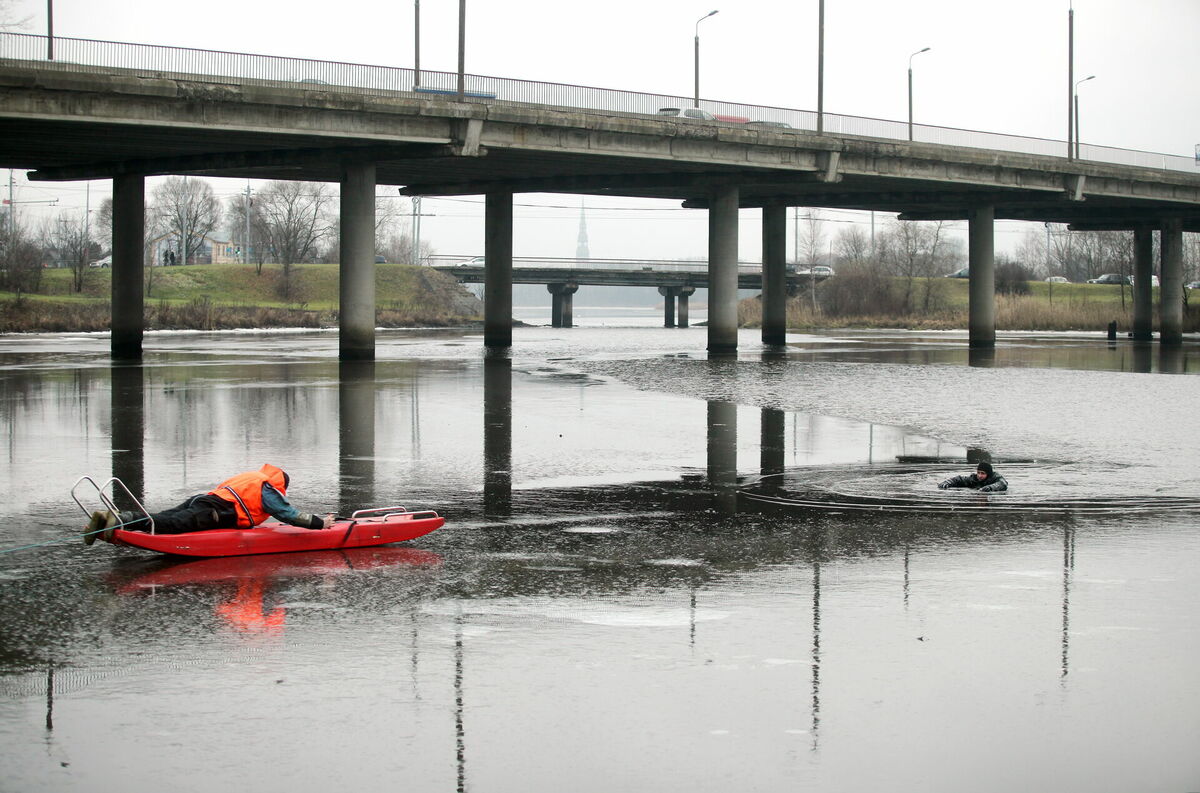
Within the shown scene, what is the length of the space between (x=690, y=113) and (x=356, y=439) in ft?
98.1

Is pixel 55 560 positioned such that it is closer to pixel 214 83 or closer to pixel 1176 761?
pixel 1176 761

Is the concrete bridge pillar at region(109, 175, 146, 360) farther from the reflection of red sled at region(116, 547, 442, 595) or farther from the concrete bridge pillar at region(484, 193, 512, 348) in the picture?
the reflection of red sled at region(116, 547, 442, 595)

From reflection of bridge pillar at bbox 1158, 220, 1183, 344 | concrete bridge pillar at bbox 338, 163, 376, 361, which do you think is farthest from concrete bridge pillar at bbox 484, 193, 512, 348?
reflection of bridge pillar at bbox 1158, 220, 1183, 344

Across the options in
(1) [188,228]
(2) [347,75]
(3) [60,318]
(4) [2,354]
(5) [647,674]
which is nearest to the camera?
(5) [647,674]

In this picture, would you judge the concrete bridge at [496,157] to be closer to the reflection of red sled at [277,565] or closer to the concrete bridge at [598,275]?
the reflection of red sled at [277,565]

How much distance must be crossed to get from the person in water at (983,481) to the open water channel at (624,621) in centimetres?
30

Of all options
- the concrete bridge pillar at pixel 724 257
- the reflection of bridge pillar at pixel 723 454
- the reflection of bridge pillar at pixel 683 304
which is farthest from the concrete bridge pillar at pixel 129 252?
the reflection of bridge pillar at pixel 683 304

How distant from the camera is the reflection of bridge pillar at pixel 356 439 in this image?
1374 cm

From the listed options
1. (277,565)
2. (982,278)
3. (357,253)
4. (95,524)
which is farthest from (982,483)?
(982,278)

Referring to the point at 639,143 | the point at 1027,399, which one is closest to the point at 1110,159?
the point at 639,143

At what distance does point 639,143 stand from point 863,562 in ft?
113

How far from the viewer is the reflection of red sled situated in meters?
9.72

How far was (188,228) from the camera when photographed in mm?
134125

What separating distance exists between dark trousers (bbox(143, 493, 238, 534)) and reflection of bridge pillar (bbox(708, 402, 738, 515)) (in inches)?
190
